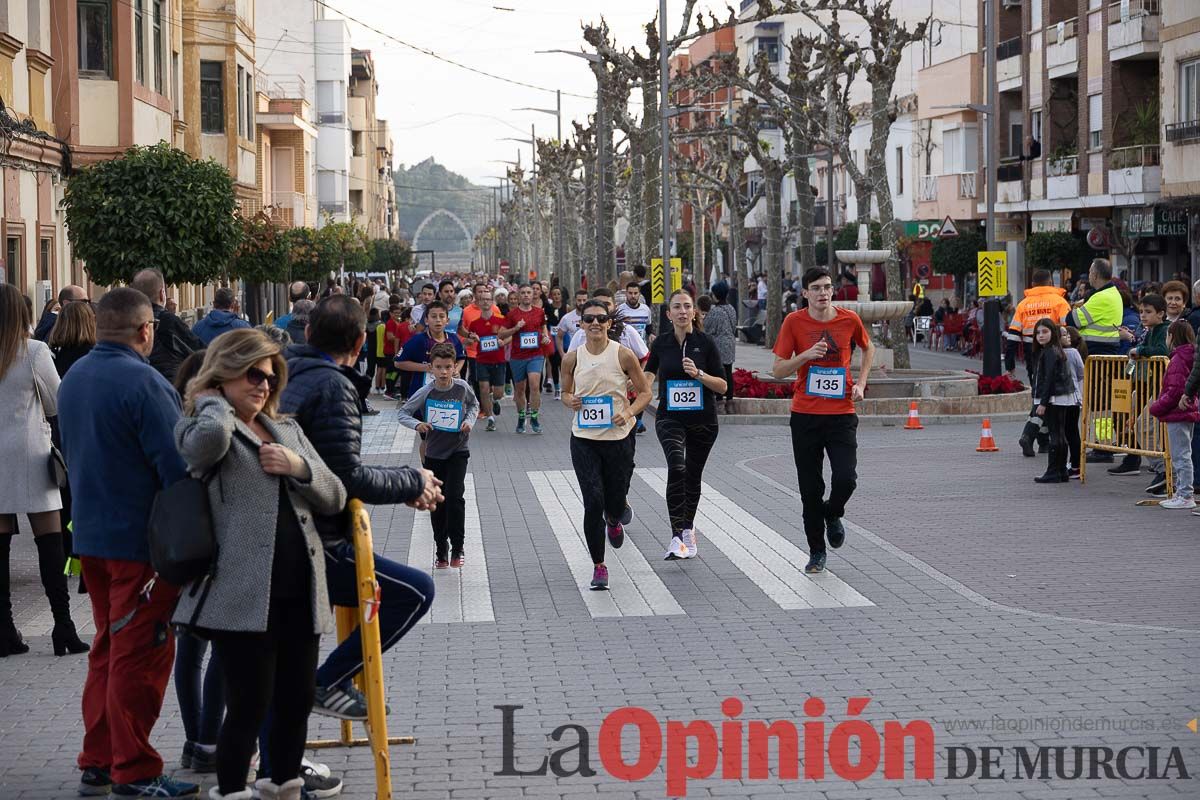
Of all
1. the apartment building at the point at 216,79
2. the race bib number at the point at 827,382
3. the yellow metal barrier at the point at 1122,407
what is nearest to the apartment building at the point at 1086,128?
the apartment building at the point at 216,79

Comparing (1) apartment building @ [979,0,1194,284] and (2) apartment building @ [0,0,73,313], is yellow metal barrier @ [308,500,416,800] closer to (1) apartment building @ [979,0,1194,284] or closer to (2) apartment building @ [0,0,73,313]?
(2) apartment building @ [0,0,73,313]

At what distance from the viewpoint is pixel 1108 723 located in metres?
7.25

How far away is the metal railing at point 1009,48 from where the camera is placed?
51.0 m

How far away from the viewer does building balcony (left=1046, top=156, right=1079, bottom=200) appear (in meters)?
45.5

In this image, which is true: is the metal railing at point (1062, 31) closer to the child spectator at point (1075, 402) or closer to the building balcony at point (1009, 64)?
the building balcony at point (1009, 64)

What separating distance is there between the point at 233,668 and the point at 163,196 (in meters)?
19.6

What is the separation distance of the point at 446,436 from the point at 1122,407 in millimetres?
7154

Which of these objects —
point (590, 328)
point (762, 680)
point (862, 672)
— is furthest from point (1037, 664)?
point (590, 328)

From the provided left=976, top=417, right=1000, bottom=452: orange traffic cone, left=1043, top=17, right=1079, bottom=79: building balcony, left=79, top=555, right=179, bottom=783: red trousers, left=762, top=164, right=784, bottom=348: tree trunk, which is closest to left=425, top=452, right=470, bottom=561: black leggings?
left=79, top=555, right=179, bottom=783: red trousers

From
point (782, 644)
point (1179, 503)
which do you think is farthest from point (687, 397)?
point (1179, 503)

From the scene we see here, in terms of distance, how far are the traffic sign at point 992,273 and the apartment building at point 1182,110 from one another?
26.7 feet

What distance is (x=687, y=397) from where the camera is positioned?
12.2m

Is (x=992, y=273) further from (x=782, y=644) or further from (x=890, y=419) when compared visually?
(x=782, y=644)

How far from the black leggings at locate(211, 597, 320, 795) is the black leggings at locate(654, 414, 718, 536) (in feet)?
20.6
